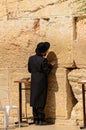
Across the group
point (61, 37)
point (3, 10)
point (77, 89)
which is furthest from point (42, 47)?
point (3, 10)

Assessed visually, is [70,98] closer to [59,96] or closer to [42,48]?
[59,96]


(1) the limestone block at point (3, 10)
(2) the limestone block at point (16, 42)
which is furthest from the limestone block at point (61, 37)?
(1) the limestone block at point (3, 10)

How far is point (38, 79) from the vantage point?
11203mm

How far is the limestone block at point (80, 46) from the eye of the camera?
1137 centimetres

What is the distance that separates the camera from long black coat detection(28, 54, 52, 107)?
11156 millimetres

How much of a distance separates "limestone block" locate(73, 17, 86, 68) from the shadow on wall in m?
0.44

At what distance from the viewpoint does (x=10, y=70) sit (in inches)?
472

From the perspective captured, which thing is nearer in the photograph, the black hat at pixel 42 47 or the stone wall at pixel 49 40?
the black hat at pixel 42 47

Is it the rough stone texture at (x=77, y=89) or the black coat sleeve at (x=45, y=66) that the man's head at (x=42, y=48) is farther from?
the rough stone texture at (x=77, y=89)

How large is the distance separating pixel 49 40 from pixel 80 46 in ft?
2.12

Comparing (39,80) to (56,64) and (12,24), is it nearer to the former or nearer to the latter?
(56,64)

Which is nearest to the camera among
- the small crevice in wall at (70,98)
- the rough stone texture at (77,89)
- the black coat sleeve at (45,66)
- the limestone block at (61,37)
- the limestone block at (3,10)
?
the black coat sleeve at (45,66)

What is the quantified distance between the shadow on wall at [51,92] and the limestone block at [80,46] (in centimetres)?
44

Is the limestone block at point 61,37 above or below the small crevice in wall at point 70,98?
above
